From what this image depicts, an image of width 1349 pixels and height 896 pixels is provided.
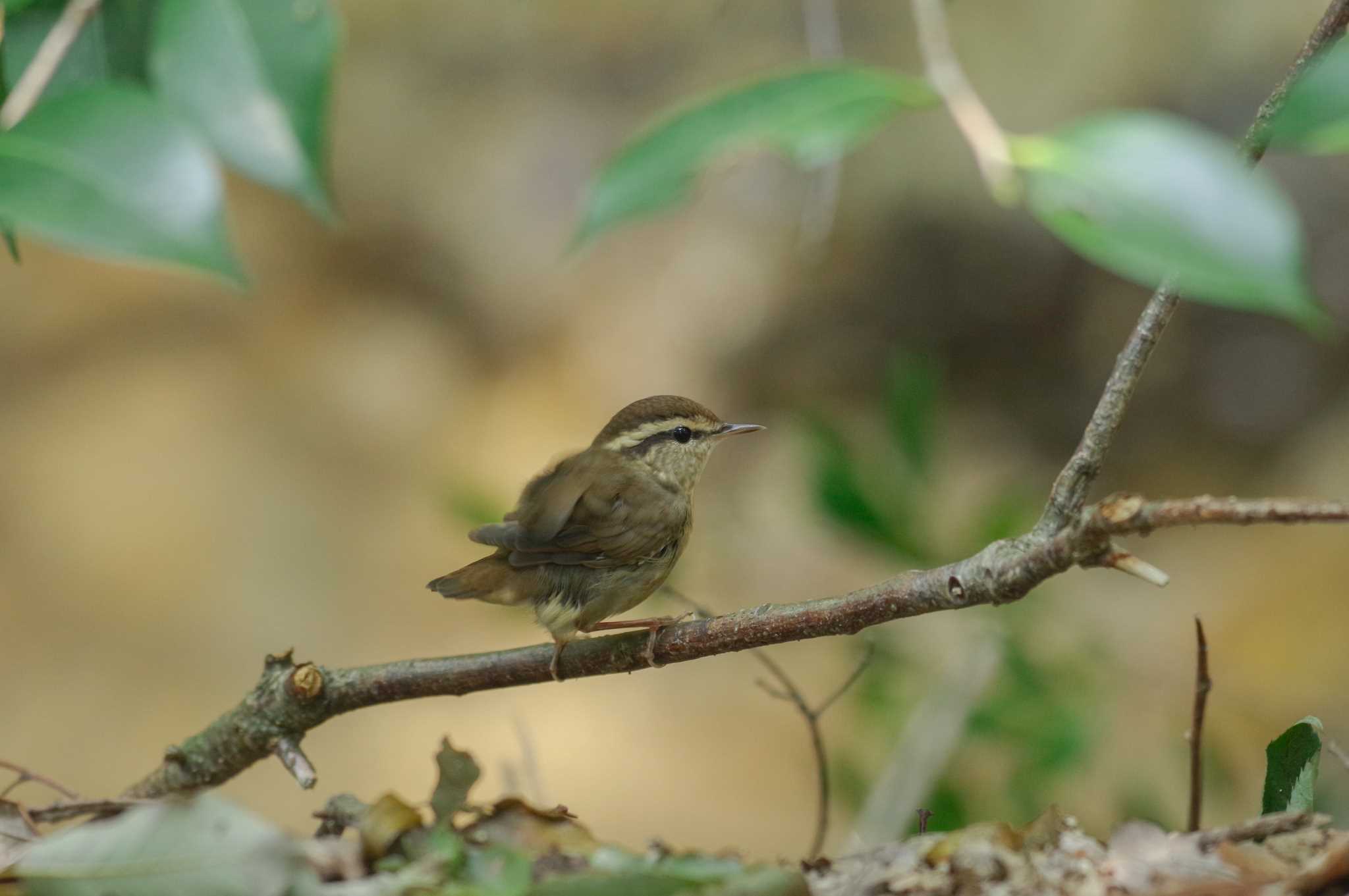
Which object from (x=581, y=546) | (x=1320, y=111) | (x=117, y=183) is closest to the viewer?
(x=1320, y=111)

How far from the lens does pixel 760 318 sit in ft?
28.5

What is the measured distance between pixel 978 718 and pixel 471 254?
6.00m

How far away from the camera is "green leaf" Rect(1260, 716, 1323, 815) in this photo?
1934mm

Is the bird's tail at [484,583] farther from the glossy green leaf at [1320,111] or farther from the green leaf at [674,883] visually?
the glossy green leaf at [1320,111]

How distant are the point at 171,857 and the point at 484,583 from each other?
4.40 ft

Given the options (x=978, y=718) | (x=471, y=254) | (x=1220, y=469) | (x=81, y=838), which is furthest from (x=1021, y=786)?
(x=471, y=254)

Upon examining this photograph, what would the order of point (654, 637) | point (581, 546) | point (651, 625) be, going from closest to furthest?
point (654, 637) → point (651, 625) → point (581, 546)

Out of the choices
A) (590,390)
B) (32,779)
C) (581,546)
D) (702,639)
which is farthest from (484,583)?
(590,390)

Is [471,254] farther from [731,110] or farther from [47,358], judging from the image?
[731,110]

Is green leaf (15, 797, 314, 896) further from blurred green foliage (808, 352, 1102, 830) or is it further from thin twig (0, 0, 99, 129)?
blurred green foliage (808, 352, 1102, 830)

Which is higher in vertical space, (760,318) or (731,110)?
(760,318)

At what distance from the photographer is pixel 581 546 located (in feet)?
9.27

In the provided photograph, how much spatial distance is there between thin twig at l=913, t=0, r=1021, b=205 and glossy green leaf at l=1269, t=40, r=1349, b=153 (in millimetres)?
241

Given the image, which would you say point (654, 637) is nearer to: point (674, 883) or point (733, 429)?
point (674, 883)
